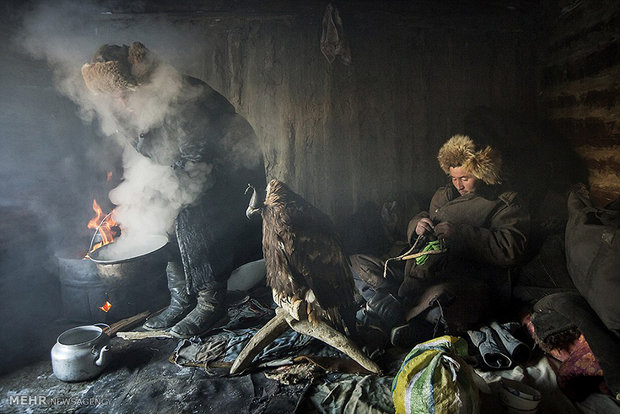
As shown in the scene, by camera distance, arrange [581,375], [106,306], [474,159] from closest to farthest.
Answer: [581,375] → [474,159] → [106,306]

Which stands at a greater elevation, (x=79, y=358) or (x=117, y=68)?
(x=117, y=68)

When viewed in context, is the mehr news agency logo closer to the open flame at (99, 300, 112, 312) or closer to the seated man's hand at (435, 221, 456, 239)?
the open flame at (99, 300, 112, 312)

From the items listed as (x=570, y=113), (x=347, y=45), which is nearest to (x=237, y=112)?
(x=347, y=45)

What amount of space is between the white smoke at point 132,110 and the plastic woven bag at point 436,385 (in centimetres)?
233

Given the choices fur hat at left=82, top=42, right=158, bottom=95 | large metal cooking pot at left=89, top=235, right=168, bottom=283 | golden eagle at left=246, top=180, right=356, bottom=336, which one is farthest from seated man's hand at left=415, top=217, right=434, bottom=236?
fur hat at left=82, top=42, right=158, bottom=95

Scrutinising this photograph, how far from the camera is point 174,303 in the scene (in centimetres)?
338

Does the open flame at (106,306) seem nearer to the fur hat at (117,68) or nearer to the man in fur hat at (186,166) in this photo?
the man in fur hat at (186,166)

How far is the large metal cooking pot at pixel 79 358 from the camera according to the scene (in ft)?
8.12

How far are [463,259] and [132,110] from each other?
3283 mm

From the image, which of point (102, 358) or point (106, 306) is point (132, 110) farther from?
point (102, 358)

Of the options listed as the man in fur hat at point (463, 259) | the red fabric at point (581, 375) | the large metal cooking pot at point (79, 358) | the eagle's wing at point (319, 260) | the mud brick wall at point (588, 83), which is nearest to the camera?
the red fabric at point (581, 375)

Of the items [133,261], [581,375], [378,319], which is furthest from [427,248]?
[133,261]

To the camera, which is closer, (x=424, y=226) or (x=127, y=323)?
(x=424, y=226)

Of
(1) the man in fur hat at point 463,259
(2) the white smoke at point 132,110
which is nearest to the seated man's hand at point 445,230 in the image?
(1) the man in fur hat at point 463,259
